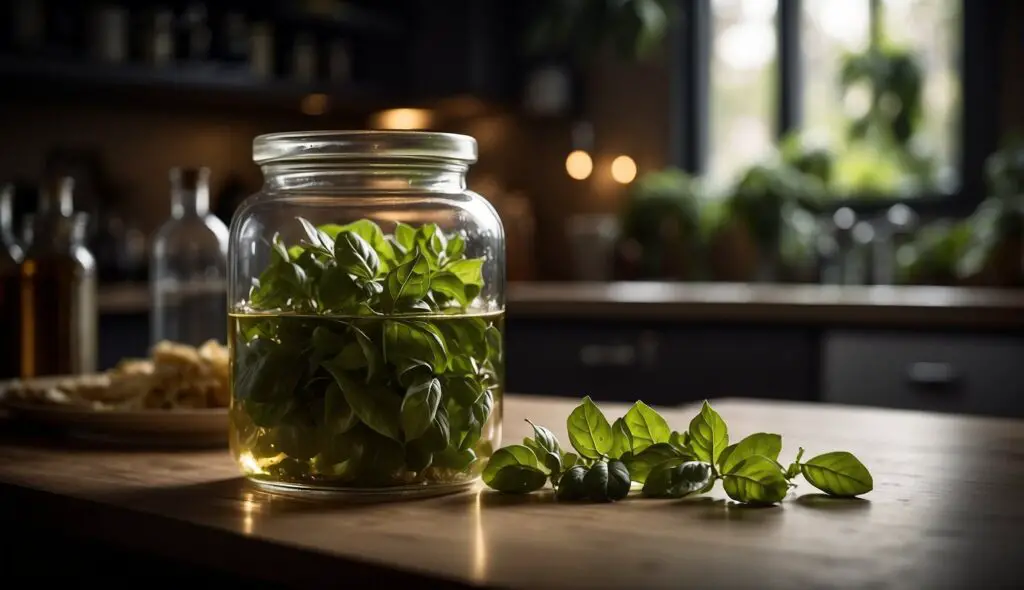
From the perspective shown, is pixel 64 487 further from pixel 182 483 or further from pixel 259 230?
pixel 259 230

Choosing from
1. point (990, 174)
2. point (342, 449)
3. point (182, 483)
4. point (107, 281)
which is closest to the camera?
point (342, 449)

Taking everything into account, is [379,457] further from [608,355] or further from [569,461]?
[608,355]

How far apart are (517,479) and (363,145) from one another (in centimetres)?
24

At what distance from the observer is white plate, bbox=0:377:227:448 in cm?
103

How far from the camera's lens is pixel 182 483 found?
863 millimetres

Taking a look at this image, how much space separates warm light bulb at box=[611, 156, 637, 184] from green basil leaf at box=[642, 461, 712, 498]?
3.62m

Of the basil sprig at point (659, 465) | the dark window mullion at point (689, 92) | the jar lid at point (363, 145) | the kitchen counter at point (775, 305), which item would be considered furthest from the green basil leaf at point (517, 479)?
the dark window mullion at point (689, 92)

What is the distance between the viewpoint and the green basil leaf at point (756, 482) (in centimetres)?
75

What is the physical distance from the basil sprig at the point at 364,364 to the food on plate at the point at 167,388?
0.98ft

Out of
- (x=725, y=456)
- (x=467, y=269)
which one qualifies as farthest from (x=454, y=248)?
(x=725, y=456)

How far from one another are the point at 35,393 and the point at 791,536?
0.76 meters

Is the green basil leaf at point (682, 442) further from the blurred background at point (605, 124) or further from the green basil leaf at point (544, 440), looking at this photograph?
the blurred background at point (605, 124)

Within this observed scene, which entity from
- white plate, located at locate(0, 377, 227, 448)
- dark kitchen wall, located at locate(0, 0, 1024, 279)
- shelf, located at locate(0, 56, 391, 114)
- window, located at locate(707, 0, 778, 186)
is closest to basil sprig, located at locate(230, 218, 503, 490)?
white plate, located at locate(0, 377, 227, 448)

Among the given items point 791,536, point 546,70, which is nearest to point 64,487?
point 791,536
